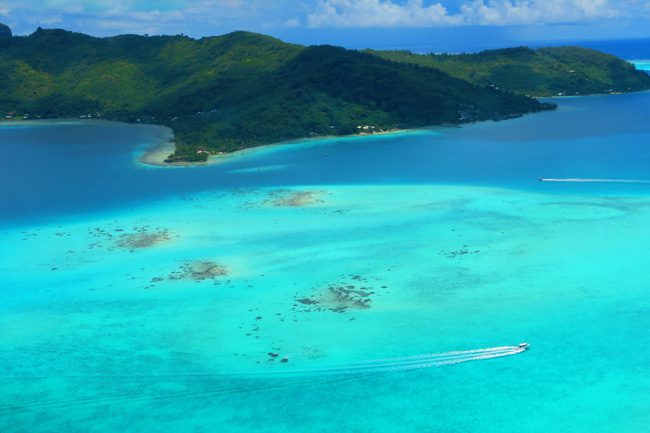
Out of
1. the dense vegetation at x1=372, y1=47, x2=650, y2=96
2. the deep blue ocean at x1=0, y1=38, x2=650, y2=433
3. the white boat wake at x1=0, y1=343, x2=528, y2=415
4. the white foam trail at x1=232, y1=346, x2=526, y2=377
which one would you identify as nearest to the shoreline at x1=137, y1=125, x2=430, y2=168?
the deep blue ocean at x1=0, y1=38, x2=650, y2=433

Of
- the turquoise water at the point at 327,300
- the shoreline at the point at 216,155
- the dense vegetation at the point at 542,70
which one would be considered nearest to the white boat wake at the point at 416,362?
the turquoise water at the point at 327,300

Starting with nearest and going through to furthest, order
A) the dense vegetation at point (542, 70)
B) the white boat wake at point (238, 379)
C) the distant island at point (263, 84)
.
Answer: the white boat wake at point (238, 379) < the distant island at point (263, 84) < the dense vegetation at point (542, 70)

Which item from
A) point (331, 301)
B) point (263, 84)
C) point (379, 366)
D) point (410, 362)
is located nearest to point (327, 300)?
point (331, 301)

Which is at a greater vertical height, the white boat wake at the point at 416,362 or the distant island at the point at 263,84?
the distant island at the point at 263,84

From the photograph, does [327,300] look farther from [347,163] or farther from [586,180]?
[347,163]

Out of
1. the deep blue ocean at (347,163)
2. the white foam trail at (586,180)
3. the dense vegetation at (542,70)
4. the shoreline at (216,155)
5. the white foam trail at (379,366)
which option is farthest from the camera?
the dense vegetation at (542,70)

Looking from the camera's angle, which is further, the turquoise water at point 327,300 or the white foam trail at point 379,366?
the white foam trail at point 379,366

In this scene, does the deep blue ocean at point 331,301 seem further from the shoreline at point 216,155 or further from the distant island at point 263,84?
the distant island at point 263,84

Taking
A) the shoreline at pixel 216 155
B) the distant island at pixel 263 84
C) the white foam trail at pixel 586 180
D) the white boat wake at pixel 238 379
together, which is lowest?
the white boat wake at pixel 238 379
